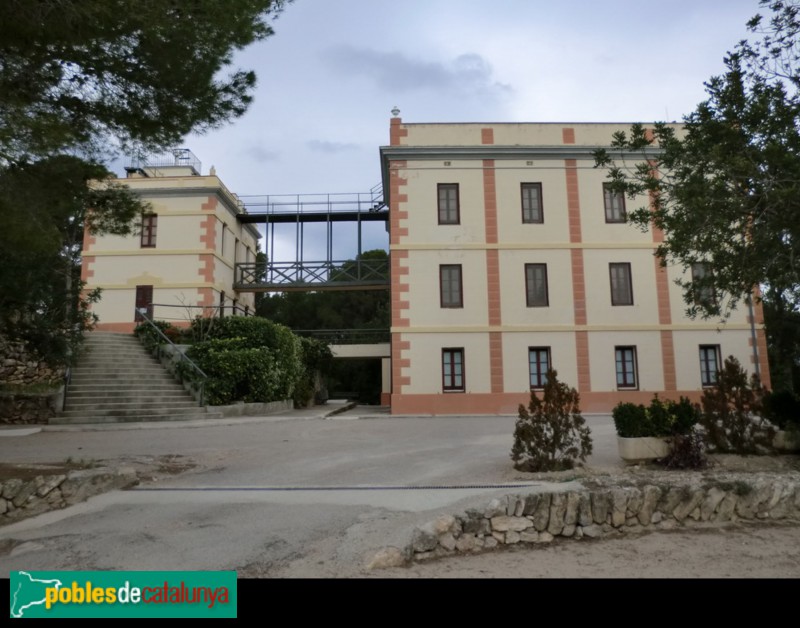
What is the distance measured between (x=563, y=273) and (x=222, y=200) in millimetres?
13667

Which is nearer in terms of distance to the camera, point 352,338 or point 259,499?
point 259,499

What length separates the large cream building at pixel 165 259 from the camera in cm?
2172

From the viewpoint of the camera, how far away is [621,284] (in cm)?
1897

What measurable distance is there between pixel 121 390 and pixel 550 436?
1130 centimetres

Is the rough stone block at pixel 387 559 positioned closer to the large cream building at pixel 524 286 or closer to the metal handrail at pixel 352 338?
the large cream building at pixel 524 286

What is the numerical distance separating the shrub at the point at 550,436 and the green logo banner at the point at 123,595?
474cm

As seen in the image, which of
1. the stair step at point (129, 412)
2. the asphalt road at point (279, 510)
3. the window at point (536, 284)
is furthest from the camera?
the window at point (536, 284)

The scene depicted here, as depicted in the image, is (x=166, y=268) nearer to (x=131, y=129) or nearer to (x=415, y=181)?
(x=415, y=181)

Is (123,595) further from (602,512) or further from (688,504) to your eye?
(688,504)

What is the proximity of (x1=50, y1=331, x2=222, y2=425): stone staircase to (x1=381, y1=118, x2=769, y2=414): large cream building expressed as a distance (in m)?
6.57

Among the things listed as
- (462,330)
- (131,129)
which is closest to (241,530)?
(131,129)

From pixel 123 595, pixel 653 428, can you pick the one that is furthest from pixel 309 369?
pixel 123 595

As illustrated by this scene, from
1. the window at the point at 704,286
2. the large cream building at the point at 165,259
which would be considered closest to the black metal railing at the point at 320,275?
the large cream building at the point at 165,259

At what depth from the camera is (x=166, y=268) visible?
2202 centimetres
